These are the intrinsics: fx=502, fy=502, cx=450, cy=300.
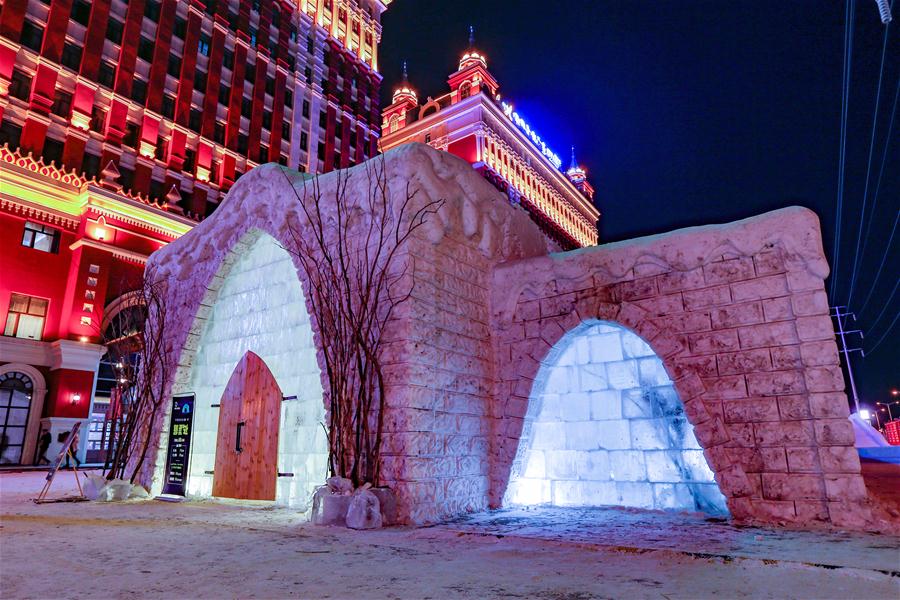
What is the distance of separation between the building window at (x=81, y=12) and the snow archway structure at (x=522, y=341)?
1673 cm

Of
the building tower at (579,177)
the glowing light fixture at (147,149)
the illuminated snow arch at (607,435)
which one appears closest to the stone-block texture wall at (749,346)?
the illuminated snow arch at (607,435)

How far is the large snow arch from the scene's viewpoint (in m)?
5.34

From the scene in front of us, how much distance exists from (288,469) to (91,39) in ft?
64.0

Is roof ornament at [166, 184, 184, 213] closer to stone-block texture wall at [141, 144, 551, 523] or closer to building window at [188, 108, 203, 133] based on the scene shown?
building window at [188, 108, 203, 133]

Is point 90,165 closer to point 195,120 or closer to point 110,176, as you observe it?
point 110,176

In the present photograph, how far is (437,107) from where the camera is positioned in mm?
35688

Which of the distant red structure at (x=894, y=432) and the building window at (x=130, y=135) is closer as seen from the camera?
the building window at (x=130, y=135)

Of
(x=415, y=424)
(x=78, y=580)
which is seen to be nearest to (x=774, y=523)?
(x=415, y=424)

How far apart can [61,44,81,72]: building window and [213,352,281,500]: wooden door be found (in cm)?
1704

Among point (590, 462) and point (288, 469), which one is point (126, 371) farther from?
point (590, 462)

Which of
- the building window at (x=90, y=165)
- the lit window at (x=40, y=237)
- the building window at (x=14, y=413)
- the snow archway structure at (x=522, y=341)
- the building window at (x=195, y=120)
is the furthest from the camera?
the building window at (x=195, y=120)

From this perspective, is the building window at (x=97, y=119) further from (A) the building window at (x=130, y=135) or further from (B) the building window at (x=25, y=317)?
(B) the building window at (x=25, y=317)

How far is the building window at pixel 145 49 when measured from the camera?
62.9 feet

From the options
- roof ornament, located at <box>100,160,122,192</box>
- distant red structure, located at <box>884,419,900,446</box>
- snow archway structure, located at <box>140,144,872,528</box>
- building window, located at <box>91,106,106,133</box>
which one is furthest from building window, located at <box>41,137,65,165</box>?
distant red structure, located at <box>884,419,900,446</box>
